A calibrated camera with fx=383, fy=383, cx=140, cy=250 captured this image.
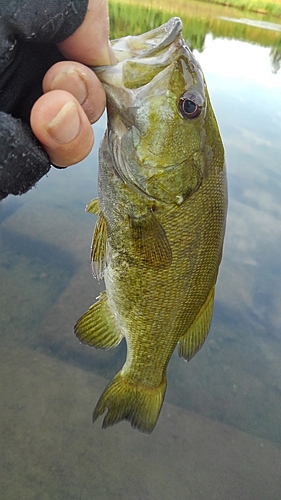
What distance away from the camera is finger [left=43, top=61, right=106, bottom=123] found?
40.9 inches

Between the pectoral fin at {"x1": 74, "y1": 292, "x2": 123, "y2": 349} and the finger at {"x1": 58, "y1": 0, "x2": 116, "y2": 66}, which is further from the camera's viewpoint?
the pectoral fin at {"x1": 74, "y1": 292, "x2": 123, "y2": 349}

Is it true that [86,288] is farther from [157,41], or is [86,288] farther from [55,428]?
[157,41]

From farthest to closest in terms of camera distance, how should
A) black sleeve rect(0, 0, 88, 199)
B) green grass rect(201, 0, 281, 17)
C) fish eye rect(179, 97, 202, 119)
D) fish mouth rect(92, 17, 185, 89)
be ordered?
green grass rect(201, 0, 281, 17), fish eye rect(179, 97, 202, 119), fish mouth rect(92, 17, 185, 89), black sleeve rect(0, 0, 88, 199)

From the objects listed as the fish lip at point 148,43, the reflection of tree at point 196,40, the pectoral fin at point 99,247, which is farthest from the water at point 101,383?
the reflection of tree at point 196,40

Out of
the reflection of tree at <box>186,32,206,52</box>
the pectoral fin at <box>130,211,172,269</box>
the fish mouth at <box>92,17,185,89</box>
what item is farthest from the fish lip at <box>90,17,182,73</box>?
the reflection of tree at <box>186,32,206,52</box>

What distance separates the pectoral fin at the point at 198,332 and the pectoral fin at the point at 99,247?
51cm

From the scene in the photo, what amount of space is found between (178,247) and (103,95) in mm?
700

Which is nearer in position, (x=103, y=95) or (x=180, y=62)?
(x=103, y=95)

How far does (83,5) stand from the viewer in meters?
1.02

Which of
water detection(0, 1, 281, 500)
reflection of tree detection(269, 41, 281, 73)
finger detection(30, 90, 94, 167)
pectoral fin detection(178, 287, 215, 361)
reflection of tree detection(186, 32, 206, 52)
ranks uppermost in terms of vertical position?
finger detection(30, 90, 94, 167)

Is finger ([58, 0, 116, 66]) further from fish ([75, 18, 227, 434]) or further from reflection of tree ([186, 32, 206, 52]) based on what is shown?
reflection of tree ([186, 32, 206, 52])

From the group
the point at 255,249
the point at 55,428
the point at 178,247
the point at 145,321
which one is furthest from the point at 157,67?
the point at 255,249

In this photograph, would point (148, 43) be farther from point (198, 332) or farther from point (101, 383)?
point (101, 383)

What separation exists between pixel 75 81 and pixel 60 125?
0.14 m
